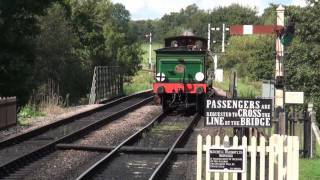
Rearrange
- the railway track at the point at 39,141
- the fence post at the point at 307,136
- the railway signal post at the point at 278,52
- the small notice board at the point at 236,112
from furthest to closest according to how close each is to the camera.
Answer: the fence post at the point at 307,136, the railway track at the point at 39,141, the railway signal post at the point at 278,52, the small notice board at the point at 236,112

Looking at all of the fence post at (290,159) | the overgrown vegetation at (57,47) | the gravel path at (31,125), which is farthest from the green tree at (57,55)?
the fence post at (290,159)

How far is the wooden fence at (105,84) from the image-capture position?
99.7 feet

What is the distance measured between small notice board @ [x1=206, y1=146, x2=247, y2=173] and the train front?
1652cm

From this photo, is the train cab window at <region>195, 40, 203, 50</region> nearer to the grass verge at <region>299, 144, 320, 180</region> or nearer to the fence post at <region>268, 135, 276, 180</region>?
the grass verge at <region>299, 144, 320, 180</region>

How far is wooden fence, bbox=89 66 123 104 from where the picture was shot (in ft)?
99.7

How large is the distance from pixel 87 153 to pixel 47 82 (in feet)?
66.1

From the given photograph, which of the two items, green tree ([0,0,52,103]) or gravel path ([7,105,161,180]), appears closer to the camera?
gravel path ([7,105,161,180])

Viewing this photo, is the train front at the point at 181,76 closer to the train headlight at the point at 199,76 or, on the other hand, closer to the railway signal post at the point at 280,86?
the train headlight at the point at 199,76

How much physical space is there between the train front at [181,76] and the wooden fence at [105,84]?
5.65m

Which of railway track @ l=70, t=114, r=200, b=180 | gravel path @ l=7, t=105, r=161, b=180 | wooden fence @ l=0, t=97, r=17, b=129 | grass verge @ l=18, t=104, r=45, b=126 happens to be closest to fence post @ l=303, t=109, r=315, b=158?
railway track @ l=70, t=114, r=200, b=180

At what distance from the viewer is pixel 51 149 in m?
14.3

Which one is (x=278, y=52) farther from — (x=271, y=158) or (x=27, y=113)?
(x=27, y=113)

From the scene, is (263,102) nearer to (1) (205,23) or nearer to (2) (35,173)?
(2) (35,173)

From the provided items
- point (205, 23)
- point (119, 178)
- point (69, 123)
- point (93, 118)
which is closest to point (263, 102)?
point (119, 178)
